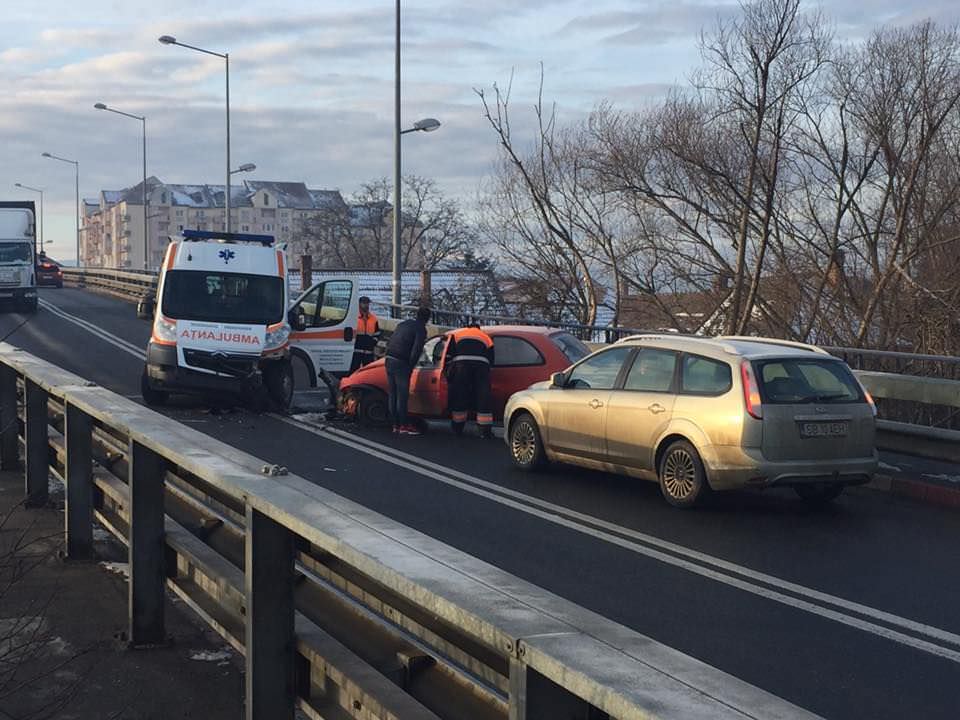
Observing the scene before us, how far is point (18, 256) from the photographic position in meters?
42.2

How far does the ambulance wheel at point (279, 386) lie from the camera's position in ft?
61.9

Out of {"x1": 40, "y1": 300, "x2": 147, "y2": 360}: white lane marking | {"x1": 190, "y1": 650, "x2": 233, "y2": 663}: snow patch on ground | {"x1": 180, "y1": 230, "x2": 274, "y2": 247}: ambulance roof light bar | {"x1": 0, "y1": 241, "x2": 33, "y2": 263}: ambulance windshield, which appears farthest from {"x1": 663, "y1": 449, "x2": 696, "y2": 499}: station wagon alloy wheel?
{"x1": 0, "y1": 241, "x2": 33, "y2": 263}: ambulance windshield

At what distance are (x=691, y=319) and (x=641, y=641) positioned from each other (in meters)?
25.8

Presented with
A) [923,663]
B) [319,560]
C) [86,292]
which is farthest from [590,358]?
[86,292]

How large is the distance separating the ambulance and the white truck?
2386 cm

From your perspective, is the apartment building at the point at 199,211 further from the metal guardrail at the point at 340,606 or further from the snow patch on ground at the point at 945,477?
the metal guardrail at the point at 340,606

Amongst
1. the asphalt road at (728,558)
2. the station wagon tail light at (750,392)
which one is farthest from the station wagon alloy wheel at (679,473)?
the station wagon tail light at (750,392)

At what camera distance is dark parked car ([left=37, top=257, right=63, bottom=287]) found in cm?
6272

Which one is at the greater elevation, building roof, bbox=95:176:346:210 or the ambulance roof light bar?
building roof, bbox=95:176:346:210

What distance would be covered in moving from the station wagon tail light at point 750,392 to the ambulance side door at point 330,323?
33.0ft

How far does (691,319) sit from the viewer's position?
2819 centimetres

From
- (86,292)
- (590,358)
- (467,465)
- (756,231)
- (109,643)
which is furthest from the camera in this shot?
(86,292)

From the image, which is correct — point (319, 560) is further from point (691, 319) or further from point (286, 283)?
point (691, 319)

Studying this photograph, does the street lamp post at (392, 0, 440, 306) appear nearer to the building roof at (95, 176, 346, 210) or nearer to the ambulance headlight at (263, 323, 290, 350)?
the ambulance headlight at (263, 323, 290, 350)
